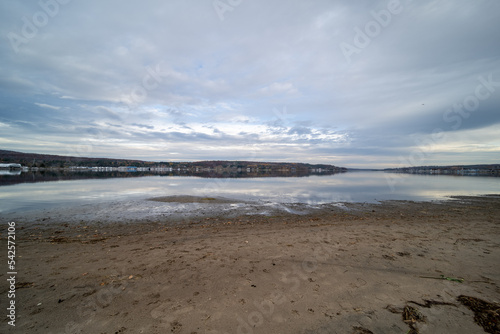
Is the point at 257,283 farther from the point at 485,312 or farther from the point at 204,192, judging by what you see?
the point at 204,192

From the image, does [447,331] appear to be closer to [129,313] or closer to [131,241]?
[129,313]

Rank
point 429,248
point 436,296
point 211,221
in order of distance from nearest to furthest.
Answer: point 436,296, point 429,248, point 211,221

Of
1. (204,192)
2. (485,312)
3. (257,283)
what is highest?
(485,312)

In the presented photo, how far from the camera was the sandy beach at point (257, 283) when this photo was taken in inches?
145

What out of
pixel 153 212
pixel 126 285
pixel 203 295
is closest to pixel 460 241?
pixel 203 295

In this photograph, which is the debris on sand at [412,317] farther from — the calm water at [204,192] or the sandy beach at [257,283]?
the calm water at [204,192]

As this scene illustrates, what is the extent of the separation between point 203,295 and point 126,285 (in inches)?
70.5

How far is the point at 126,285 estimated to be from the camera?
4.80 m

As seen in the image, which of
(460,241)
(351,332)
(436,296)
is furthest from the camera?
(460,241)

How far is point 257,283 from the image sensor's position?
4.92m

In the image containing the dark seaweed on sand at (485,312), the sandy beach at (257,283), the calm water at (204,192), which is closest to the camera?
the dark seaweed on sand at (485,312)

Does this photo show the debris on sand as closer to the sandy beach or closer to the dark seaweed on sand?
the sandy beach

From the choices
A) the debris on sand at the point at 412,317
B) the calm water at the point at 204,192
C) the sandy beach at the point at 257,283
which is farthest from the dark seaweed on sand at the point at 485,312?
the calm water at the point at 204,192

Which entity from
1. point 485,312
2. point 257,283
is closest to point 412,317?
point 485,312
